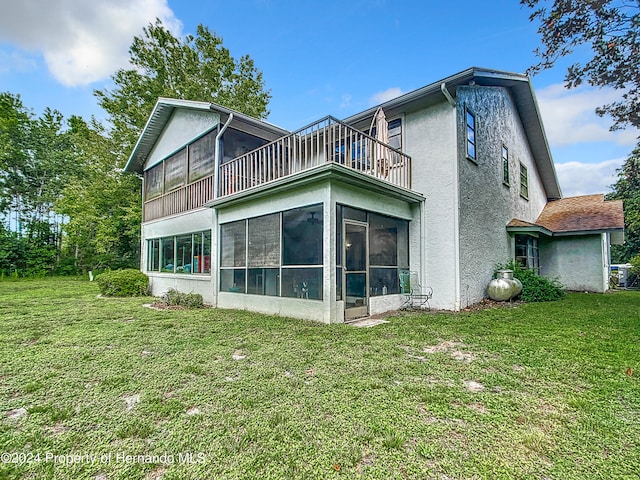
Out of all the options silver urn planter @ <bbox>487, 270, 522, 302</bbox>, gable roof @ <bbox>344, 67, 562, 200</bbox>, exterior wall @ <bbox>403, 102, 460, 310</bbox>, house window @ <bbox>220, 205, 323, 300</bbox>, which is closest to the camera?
house window @ <bbox>220, 205, 323, 300</bbox>

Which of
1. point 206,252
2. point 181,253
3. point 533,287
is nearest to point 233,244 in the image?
point 206,252

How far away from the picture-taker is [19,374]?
3.76 m

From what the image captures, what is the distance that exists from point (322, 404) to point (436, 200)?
689 cm

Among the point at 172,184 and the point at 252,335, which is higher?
the point at 172,184

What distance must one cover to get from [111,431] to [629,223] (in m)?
31.0

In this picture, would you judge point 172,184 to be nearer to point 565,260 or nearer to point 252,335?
point 252,335

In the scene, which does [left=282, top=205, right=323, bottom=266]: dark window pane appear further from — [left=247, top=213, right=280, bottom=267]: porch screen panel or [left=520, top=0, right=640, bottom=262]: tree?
[left=520, top=0, right=640, bottom=262]: tree

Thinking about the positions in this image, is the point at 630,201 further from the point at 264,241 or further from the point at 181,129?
the point at 181,129

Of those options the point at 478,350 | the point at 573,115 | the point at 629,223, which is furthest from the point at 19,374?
the point at 629,223

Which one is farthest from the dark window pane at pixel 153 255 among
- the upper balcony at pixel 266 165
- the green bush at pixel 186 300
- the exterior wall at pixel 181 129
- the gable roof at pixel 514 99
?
the gable roof at pixel 514 99

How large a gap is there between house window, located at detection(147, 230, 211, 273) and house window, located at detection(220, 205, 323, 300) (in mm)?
1176

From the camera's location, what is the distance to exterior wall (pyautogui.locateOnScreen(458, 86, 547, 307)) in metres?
8.52

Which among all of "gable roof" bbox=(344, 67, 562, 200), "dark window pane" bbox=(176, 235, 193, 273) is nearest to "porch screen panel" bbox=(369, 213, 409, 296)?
"gable roof" bbox=(344, 67, 562, 200)

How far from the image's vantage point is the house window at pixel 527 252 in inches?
465
